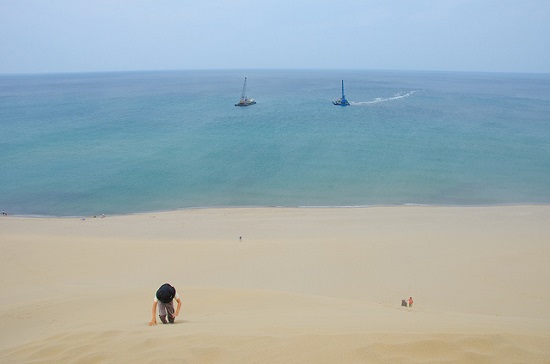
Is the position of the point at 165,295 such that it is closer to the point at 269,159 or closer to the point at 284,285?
the point at 284,285

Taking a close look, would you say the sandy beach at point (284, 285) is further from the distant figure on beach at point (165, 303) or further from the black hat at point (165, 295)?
the black hat at point (165, 295)

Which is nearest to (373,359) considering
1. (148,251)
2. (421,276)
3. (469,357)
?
(469,357)

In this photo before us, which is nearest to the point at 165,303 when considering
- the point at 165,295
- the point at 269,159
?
the point at 165,295

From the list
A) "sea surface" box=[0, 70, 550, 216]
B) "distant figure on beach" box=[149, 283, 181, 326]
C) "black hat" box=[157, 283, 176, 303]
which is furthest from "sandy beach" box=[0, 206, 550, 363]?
"sea surface" box=[0, 70, 550, 216]

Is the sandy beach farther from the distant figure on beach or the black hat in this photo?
the black hat

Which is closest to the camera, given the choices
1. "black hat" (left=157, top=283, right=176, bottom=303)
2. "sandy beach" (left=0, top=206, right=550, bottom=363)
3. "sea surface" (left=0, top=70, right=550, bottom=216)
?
"sandy beach" (left=0, top=206, right=550, bottom=363)
